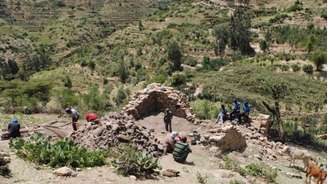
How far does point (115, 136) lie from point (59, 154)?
3061mm

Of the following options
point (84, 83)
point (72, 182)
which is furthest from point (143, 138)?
point (84, 83)

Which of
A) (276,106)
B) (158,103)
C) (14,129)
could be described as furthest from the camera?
(276,106)

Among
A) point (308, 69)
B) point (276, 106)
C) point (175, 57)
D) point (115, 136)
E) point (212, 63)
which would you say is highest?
point (115, 136)

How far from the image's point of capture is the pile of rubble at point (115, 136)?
704 inches

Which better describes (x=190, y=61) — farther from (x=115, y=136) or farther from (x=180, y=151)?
(x=180, y=151)

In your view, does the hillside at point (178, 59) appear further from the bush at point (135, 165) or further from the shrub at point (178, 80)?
the bush at point (135, 165)

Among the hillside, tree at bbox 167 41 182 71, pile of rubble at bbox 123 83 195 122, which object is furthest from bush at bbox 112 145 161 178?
tree at bbox 167 41 182 71

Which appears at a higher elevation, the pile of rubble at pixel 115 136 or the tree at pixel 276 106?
the pile of rubble at pixel 115 136

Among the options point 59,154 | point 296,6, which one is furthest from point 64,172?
point 296,6

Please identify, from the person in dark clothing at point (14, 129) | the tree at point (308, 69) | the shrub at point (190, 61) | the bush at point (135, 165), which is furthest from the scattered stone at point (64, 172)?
the shrub at point (190, 61)

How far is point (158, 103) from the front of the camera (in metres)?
25.6

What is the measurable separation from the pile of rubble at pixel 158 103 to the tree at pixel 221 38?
41153 millimetres

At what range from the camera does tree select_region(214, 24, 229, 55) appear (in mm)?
66000

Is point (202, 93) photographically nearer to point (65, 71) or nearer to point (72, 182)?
point (65, 71)
